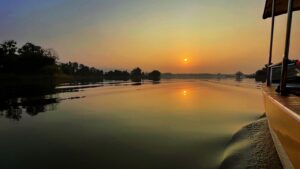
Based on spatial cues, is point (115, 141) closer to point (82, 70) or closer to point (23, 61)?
point (23, 61)

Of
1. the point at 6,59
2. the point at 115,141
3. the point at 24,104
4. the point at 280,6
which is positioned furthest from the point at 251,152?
the point at 6,59

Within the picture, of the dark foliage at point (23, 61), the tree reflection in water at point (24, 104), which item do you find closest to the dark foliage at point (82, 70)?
the dark foliage at point (23, 61)

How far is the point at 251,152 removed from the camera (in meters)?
6.61

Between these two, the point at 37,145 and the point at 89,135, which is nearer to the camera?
the point at 37,145

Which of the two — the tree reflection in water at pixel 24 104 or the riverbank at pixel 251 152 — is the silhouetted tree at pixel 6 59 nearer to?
the tree reflection in water at pixel 24 104

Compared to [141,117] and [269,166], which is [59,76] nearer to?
[141,117]

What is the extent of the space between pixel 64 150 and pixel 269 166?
17.4 feet

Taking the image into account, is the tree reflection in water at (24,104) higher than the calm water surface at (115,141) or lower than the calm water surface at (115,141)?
lower

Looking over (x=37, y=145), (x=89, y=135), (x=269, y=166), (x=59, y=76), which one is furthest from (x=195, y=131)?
(x=59, y=76)

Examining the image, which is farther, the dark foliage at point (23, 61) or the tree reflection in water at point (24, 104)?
the dark foliage at point (23, 61)

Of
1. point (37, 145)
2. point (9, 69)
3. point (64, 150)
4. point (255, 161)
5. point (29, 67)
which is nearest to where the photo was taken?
point (255, 161)

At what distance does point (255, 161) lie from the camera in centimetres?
594

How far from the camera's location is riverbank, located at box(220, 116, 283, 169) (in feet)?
18.9

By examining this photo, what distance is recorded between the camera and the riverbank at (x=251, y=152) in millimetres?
5749
